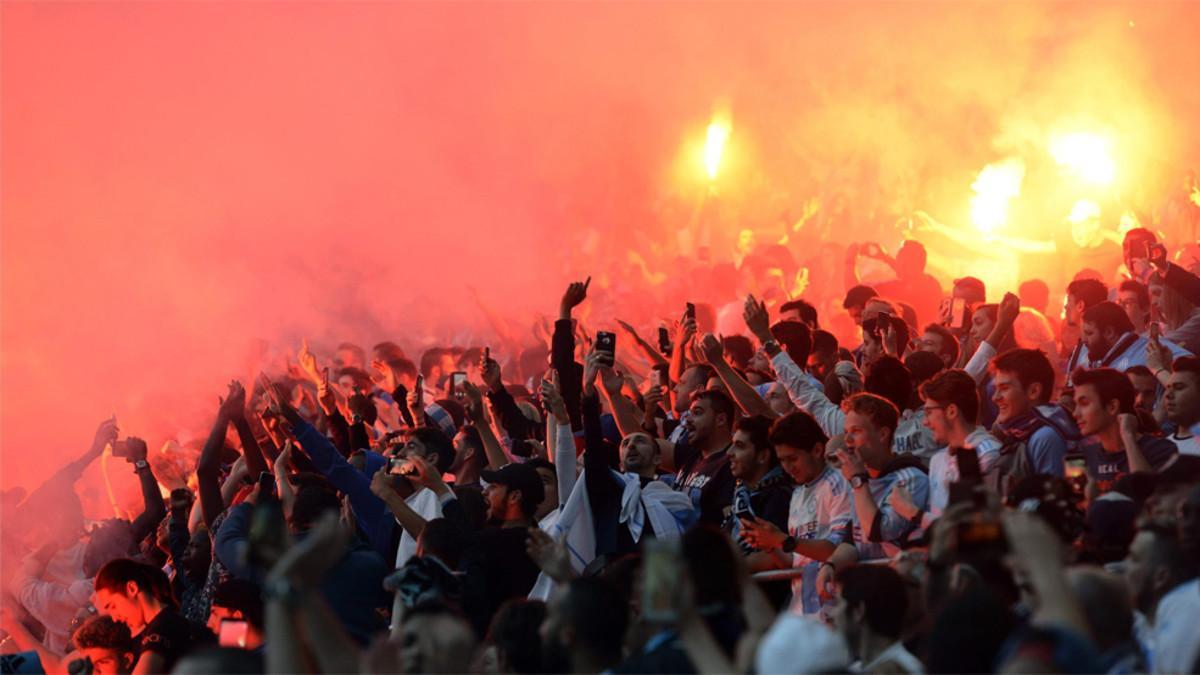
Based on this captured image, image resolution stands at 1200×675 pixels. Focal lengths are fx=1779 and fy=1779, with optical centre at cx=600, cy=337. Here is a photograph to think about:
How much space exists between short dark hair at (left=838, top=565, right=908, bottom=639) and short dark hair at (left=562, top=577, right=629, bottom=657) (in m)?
0.57

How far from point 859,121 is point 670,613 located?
13222 mm

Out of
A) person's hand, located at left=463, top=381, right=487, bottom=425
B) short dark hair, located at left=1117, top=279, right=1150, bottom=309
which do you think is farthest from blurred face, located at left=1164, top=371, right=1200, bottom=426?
person's hand, located at left=463, top=381, right=487, bottom=425

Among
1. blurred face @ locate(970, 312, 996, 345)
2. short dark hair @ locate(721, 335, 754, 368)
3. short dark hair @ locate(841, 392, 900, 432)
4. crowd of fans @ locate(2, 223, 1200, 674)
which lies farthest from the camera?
short dark hair @ locate(721, 335, 754, 368)

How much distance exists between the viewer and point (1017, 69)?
14.6m

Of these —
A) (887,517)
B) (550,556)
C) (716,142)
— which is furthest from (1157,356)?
(716,142)

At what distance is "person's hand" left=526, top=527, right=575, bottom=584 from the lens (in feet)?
16.0

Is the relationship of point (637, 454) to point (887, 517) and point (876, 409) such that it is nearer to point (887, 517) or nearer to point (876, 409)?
point (876, 409)

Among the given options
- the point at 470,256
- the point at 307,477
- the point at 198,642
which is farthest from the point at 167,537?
the point at 470,256

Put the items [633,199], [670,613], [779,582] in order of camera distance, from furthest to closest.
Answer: [633,199], [779,582], [670,613]

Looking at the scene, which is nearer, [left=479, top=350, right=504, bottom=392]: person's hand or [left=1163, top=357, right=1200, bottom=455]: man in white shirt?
[left=1163, top=357, right=1200, bottom=455]: man in white shirt

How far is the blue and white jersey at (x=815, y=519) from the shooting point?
568 centimetres

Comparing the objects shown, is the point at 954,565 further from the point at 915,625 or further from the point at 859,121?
the point at 859,121

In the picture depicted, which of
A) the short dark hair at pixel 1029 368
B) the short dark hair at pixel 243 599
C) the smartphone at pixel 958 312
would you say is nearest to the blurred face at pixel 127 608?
the short dark hair at pixel 243 599

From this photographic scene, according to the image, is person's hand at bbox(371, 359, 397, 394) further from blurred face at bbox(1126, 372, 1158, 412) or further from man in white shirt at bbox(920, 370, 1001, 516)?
man in white shirt at bbox(920, 370, 1001, 516)
